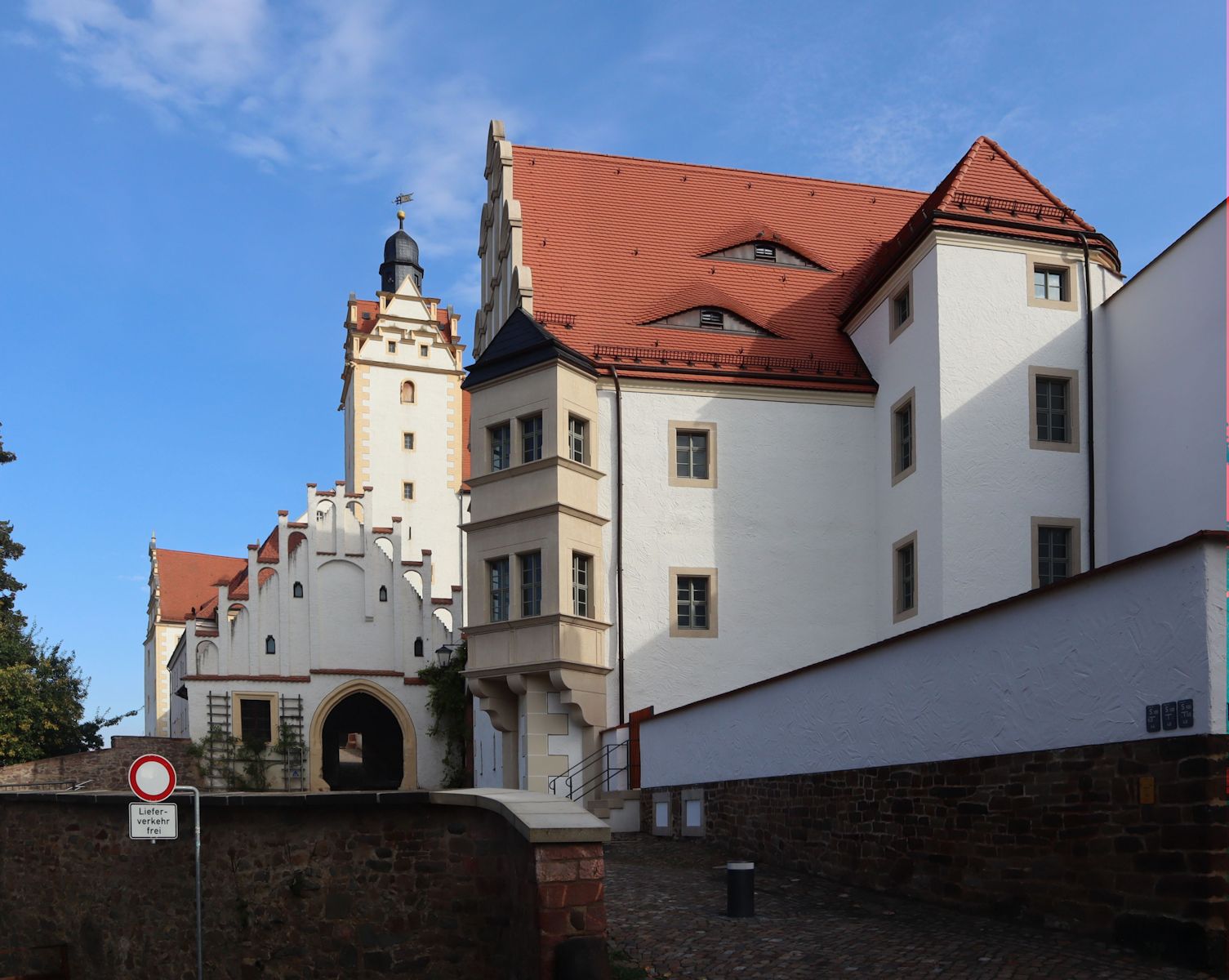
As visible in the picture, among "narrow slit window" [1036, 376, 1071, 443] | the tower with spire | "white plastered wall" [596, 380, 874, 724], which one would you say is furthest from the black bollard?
the tower with spire

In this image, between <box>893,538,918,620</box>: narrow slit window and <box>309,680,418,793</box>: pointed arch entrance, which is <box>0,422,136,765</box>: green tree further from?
<box>893,538,918,620</box>: narrow slit window

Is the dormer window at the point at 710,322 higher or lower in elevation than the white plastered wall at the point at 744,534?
higher

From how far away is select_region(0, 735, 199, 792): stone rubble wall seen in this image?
99.3ft

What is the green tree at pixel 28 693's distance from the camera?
32.2 m

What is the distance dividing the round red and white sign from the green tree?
21.8 meters

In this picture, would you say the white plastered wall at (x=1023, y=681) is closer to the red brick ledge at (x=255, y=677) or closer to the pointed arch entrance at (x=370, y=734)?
the pointed arch entrance at (x=370, y=734)

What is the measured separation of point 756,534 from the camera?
2555 cm

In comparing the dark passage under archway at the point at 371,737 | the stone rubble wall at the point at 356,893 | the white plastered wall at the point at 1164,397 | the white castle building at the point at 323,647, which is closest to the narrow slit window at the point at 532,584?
the white plastered wall at the point at 1164,397

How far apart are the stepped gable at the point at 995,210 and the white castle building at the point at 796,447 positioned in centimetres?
5

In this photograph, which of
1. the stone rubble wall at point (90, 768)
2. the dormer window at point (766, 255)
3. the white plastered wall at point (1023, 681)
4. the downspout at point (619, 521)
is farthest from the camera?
the stone rubble wall at point (90, 768)

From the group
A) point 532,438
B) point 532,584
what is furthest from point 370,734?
point 532,438

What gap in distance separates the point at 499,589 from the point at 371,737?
21.0 m

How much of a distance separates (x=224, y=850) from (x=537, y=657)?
11045 millimetres

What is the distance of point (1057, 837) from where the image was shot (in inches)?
415
